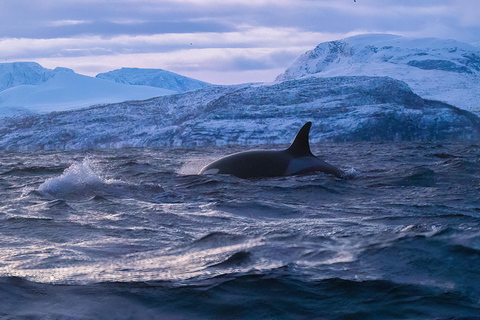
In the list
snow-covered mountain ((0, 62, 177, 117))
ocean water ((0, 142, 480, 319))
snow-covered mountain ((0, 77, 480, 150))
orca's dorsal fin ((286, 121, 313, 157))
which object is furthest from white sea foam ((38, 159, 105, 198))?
snow-covered mountain ((0, 62, 177, 117))

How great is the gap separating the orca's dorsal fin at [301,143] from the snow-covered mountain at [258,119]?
43296 mm

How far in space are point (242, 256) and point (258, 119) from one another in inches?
2250

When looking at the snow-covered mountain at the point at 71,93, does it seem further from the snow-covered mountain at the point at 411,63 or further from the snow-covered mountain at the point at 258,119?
the snow-covered mountain at the point at 258,119

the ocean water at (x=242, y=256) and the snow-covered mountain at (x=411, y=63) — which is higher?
the snow-covered mountain at (x=411, y=63)

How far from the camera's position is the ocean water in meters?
2.73

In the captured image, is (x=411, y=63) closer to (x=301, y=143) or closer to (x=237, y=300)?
(x=301, y=143)

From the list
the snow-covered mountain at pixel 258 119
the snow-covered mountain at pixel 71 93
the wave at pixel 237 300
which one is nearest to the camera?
the wave at pixel 237 300

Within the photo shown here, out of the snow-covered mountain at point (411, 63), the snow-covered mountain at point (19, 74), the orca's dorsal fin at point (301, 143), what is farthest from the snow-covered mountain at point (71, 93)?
the orca's dorsal fin at point (301, 143)

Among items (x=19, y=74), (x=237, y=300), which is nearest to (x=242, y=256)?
(x=237, y=300)

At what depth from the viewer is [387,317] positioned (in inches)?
100

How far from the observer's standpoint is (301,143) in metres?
9.41

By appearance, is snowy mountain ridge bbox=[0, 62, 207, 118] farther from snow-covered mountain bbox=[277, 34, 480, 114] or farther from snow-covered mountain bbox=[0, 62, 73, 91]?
snow-covered mountain bbox=[277, 34, 480, 114]

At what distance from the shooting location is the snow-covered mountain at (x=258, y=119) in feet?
180

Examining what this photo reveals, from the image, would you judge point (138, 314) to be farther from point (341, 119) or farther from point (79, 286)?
point (341, 119)
